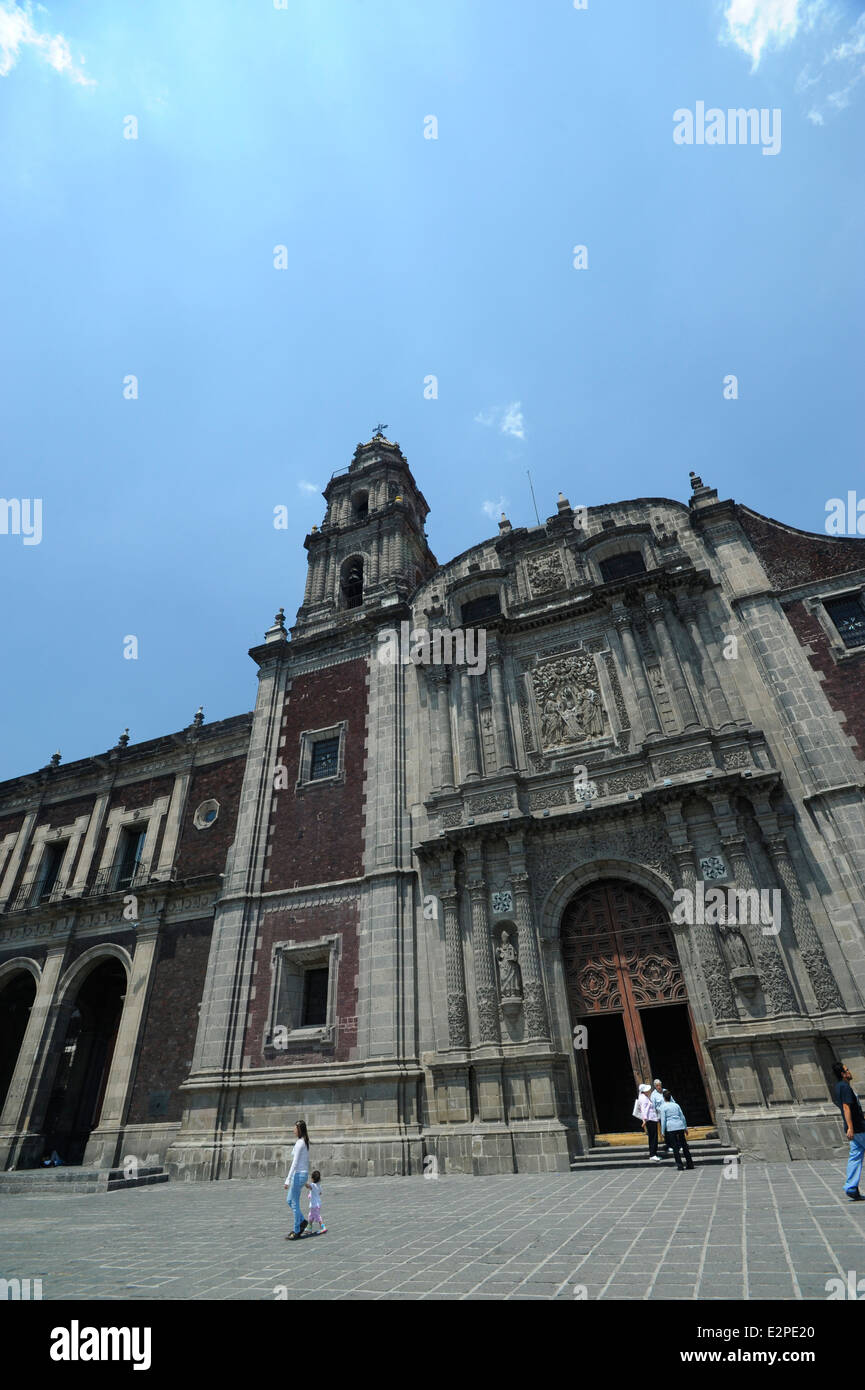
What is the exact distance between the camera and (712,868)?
14641 millimetres

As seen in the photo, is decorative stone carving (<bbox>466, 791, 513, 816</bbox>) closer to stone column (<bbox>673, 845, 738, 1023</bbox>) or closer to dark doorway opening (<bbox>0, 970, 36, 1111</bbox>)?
stone column (<bbox>673, 845, 738, 1023</bbox>)

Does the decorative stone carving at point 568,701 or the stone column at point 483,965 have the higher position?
the decorative stone carving at point 568,701

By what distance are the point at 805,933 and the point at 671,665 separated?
271 inches

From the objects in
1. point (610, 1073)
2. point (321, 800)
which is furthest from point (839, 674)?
point (321, 800)

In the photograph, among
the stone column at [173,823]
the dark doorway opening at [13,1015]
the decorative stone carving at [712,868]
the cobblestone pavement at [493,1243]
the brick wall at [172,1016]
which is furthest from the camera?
the dark doorway opening at [13,1015]

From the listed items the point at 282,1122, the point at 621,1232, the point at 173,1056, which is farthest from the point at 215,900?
the point at 621,1232

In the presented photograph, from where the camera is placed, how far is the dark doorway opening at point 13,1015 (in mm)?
24750

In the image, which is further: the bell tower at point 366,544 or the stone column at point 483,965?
the bell tower at point 366,544

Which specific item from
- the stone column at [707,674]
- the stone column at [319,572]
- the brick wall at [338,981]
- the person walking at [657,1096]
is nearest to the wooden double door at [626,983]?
the person walking at [657,1096]

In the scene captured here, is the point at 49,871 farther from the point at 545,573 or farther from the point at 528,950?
the point at 545,573

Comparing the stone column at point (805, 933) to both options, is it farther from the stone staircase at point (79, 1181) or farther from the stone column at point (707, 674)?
the stone staircase at point (79, 1181)

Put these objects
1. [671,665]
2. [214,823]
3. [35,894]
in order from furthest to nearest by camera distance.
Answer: [35,894], [214,823], [671,665]

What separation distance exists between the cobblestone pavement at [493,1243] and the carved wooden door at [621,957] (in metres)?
3.70
